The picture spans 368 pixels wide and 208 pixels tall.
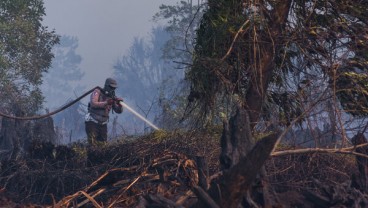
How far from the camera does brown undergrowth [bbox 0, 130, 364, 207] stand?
6074 millimetres

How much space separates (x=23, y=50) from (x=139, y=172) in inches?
480

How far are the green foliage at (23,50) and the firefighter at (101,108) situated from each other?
6618 mm

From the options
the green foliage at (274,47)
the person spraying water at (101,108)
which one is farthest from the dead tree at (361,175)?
the person spraying water at (101,108)

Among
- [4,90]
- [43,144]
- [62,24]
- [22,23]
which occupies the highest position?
[62,24]

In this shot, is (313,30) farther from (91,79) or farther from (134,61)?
(91,79)

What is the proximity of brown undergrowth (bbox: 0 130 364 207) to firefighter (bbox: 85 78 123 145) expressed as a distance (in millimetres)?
1388

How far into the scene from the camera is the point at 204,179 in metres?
4.96

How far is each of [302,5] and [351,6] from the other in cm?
56

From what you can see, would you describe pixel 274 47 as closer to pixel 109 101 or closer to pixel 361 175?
pixel 361 175

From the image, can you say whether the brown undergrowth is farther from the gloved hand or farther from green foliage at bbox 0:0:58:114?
green foliage at bbox 0:0:58:114

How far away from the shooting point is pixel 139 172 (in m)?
6.89

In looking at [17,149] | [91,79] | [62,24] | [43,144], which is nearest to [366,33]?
[43,144]

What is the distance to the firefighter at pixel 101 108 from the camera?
10.4 metres

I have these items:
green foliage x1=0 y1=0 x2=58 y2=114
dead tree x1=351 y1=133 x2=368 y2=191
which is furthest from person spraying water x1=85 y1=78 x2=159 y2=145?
green foliage x1=0 y1=0 x2=58 y2=114
